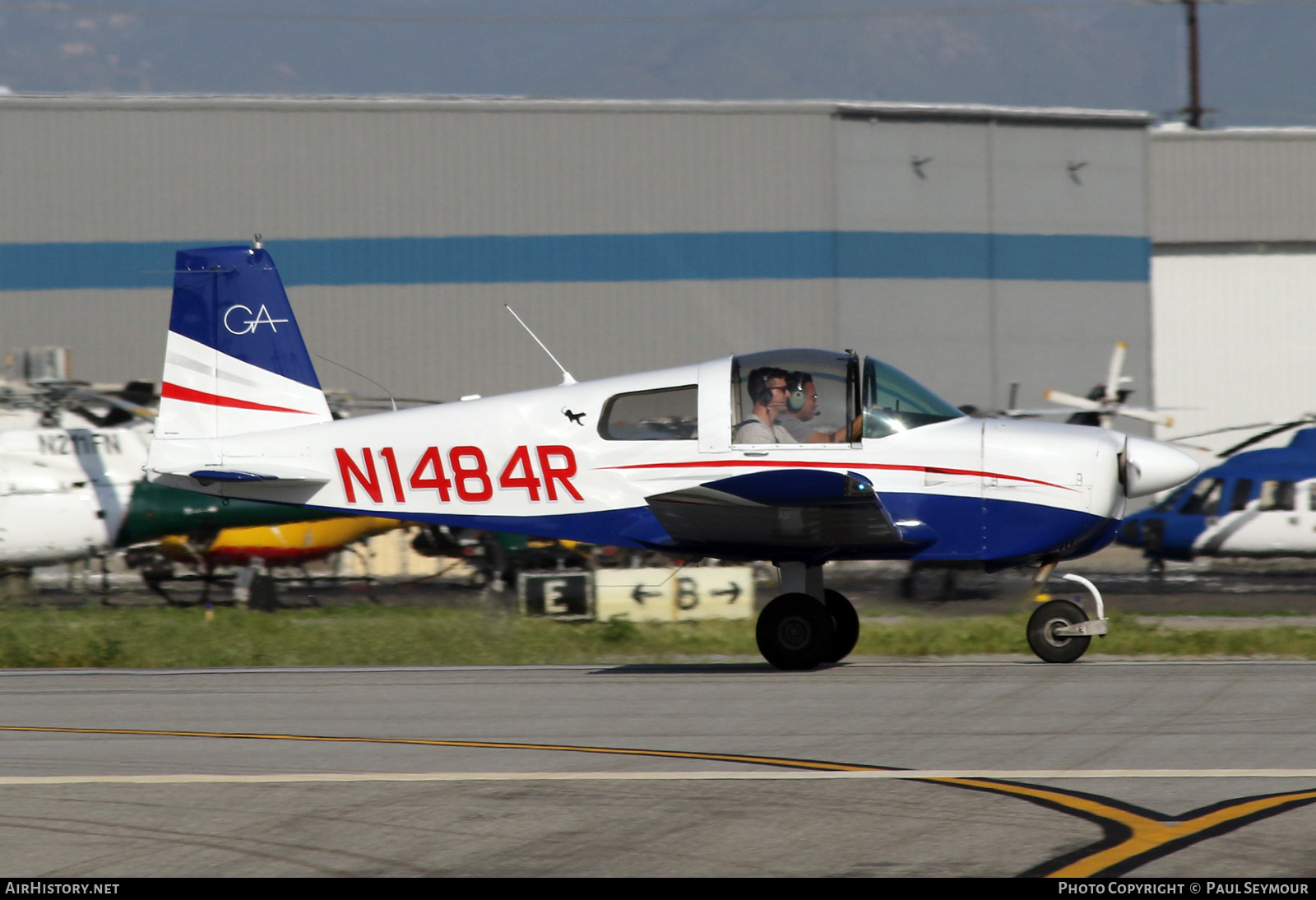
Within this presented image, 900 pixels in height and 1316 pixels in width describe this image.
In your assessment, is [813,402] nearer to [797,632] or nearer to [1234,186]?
[797,632]

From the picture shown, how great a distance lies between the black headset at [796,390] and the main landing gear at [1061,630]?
2270mm

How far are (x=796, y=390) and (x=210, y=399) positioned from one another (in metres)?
4.55

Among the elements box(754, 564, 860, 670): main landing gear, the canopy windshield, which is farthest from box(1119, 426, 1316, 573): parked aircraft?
box(754, 564, 860, 670): main landing gear

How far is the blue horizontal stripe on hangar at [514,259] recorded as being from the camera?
29.4 m

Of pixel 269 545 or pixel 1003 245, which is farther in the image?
pixel 1003 245

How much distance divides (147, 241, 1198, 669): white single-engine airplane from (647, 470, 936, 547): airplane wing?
12 mm

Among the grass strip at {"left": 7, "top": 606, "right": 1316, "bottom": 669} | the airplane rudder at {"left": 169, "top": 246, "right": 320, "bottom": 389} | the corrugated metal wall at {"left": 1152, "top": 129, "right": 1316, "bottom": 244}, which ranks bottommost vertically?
the grass strip at {"left": 7, "top": 606, "right": 1316, "bottom": 669}

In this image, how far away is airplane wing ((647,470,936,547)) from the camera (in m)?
9.27

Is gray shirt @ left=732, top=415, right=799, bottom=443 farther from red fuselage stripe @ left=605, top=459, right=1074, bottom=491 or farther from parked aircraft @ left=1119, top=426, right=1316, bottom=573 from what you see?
parked aircraft @ left=1119, top=426, right=1316, bottom=573

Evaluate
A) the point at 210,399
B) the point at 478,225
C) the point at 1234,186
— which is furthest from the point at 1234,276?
the point at 210,399

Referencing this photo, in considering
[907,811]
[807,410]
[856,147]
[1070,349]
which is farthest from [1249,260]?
[907,811]

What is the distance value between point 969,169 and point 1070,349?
4770 mm

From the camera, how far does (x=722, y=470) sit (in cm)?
974

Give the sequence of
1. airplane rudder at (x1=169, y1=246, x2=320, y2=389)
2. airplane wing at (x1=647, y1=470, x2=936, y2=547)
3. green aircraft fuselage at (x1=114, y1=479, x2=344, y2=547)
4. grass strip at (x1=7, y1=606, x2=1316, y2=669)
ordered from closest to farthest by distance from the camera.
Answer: airplane wing at (x1=647, y1=470, x2=936, y2=547), airplane rudder at (x1=169, y1=246, x2=320, y2=389), grass strip at (x1=7, y1=606, x2=1316, y2=669), green aircraft fuselage at (x1=114, y1=479, x2=344, y2=547)
